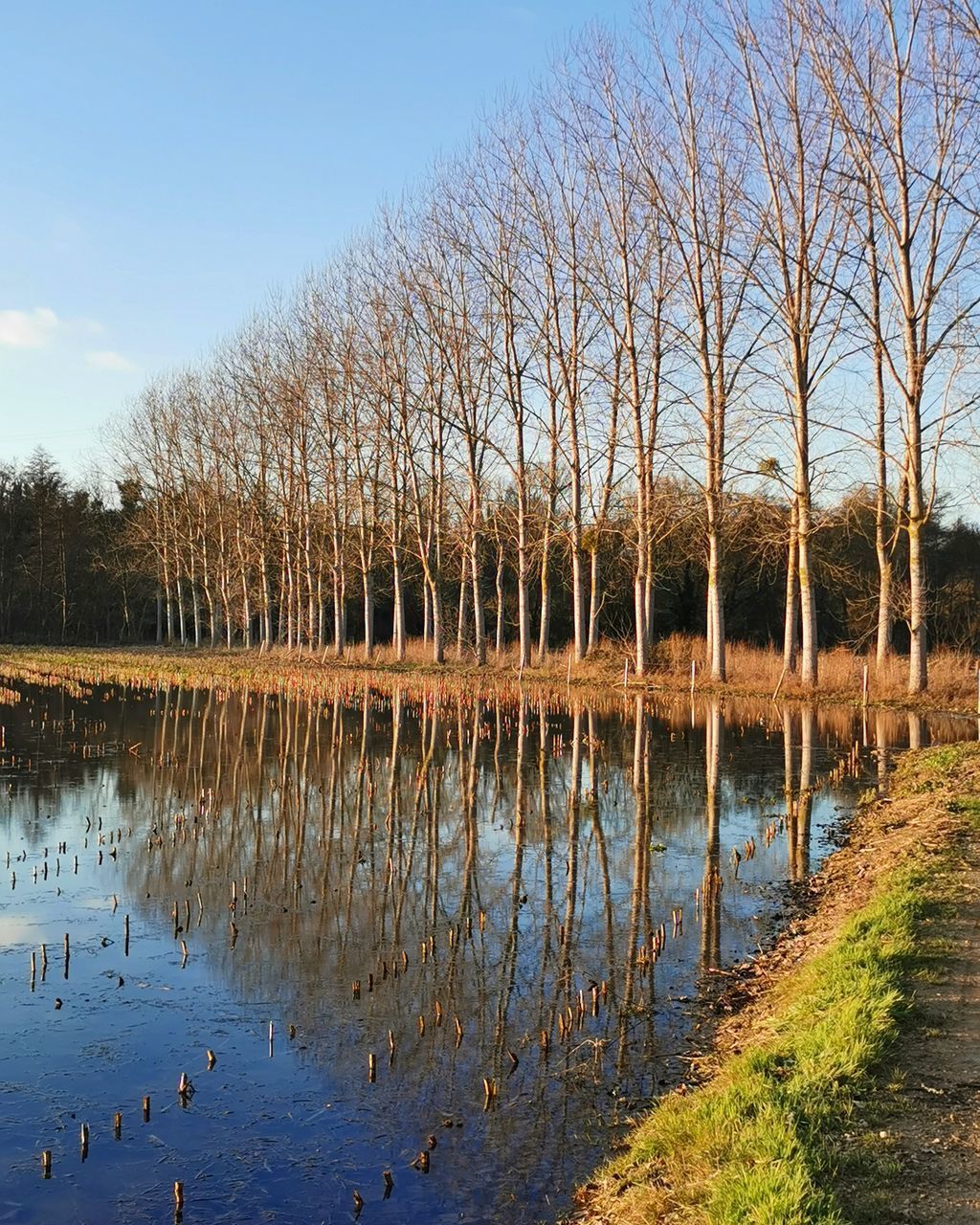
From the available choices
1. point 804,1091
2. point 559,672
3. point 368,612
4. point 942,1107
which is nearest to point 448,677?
point 559,672

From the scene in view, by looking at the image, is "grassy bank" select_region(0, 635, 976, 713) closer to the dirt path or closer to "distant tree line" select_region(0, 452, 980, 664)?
"distant tree line" select_region(0, 452, 980, 664)

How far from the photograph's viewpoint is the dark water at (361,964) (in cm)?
518

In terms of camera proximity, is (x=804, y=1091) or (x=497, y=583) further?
(x=497, y=583)

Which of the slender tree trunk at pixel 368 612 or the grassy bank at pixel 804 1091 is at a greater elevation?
the slender tree trunk at pixel 368 612

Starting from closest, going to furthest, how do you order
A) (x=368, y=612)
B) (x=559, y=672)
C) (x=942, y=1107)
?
(x=942, y=1107) → (x=559, y=672) → (x=368, y=612)

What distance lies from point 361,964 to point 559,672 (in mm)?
26966

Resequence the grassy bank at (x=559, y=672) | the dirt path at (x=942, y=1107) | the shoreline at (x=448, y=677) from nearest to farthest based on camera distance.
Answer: the dirt path at (x=942, y=1107)
the shoreline at (x=448, y=677)
the grassy bank at (x=559, y=672)

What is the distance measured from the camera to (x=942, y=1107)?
196 inches

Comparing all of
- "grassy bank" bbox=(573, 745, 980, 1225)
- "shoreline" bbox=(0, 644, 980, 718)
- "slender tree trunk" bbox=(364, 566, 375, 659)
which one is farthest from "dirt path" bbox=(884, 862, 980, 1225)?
"slender tree trunk" bbox=(364, 566, 375, 659)

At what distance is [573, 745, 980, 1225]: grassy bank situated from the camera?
4.21 meters

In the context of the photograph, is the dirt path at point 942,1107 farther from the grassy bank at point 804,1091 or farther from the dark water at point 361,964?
the dark water at point 361,964

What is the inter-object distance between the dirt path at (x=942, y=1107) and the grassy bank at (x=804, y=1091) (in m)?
0.11

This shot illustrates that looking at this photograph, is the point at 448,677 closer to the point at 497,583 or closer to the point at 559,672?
the point at 559,672

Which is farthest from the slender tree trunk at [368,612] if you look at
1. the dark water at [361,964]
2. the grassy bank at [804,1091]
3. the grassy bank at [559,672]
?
the grassy bank at [804,1091]
